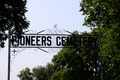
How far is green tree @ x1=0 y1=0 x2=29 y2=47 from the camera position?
18.2 meters

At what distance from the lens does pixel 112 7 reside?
17203mm

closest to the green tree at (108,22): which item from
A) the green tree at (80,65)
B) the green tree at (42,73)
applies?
the green tree at (80,65)

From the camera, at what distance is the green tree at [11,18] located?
1823 centimetres

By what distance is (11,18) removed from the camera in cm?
1875

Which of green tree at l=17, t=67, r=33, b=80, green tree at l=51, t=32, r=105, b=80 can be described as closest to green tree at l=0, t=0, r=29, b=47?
green tree at l=51, t=32, r=105, b=80

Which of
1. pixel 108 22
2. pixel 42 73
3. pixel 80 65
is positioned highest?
pixel 108 22

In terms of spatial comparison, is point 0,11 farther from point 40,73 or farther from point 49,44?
point 40,73

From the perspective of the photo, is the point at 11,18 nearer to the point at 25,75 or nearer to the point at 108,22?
the point at 108,22

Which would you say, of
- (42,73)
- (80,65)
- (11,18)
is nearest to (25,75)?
(42,73)

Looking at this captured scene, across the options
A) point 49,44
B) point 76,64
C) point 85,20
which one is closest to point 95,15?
point 85,20

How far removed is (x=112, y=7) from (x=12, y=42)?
27.6 ft

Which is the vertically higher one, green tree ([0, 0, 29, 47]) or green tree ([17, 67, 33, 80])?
green tree ([0, 0, 29, 47])

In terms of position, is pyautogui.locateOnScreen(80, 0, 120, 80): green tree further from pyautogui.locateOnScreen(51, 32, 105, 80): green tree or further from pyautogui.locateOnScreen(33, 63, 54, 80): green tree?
pyautogui.locateOnScreen(33, 63, 54, 80): green tree

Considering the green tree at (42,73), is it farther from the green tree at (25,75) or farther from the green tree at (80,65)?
the green tree at (80,65)
